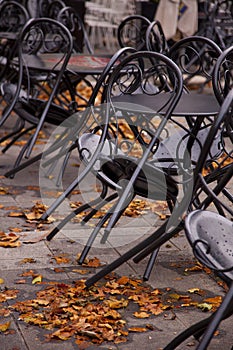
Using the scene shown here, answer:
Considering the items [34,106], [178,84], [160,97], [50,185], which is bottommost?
[50,185]

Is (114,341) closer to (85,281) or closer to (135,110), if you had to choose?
(85,281)

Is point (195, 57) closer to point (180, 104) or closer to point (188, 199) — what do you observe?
point (180, 104)

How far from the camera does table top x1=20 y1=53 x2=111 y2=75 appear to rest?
6016 mm

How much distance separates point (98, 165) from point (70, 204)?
1217mm

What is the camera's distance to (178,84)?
150 inches

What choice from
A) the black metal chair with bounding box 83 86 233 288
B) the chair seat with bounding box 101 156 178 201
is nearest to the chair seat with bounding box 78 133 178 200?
the chair seat with bounding box 101 156 178 201

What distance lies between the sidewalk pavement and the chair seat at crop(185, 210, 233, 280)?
1.96ft

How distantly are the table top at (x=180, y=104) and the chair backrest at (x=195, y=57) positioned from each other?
18cm

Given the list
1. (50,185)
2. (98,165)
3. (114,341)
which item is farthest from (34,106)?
(114,341)

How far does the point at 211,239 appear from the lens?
2953 millimetres

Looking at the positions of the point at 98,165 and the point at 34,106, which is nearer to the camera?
the point at 98,165

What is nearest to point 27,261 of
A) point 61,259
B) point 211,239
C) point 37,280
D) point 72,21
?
point 61,259

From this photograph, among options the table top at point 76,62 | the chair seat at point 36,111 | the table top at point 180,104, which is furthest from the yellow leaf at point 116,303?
the table top at point 76,62

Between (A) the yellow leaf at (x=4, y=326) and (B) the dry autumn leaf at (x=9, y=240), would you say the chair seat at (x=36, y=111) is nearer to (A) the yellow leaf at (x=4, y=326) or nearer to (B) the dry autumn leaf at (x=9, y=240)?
(B) the dry autumn leaf at (x=9, y=240)
